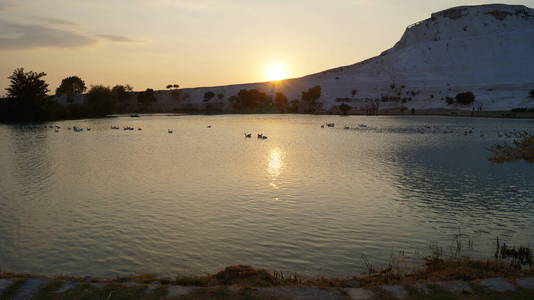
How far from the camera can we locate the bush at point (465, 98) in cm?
14888

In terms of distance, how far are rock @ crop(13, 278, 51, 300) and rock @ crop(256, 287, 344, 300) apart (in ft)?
16.7

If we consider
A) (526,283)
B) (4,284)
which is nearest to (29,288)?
(4,284)

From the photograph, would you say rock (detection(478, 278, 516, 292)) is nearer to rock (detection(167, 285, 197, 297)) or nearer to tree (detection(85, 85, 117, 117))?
rock (detection(167, 285, 197, 297))

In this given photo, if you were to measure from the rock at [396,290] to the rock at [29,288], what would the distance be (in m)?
8.08

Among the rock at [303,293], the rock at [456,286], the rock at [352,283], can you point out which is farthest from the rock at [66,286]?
the rock at [456,286]

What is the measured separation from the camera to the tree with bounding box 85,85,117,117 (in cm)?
13962

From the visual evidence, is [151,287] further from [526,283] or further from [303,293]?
[526,283]

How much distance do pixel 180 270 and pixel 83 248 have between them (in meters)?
4.35

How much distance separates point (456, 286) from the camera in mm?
10438

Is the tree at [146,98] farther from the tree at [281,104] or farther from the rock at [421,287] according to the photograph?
the rock at [421,287]

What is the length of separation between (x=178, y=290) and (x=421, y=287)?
227 inches

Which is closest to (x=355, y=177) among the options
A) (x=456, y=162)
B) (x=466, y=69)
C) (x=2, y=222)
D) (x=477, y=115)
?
(x=456, y=162)

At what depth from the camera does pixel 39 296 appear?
9.50m

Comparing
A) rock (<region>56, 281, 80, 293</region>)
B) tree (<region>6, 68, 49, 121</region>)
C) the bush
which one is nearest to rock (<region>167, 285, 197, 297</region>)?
rock (<region>56, 281, 80, 293</region>)
